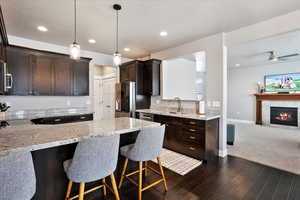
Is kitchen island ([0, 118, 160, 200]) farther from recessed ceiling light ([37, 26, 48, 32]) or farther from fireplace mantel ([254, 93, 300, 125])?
fireplace mantel ([254, 93, 300, 125])

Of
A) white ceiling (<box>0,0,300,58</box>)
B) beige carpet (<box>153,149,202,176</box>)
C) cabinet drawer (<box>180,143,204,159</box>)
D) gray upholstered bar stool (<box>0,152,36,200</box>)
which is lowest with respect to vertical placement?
beige carpet (<box>153,149,202,176</box>)

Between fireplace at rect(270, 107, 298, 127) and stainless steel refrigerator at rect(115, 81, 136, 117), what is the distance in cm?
639

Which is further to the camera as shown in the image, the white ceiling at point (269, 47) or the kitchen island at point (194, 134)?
the white ceiling at point (269, 47)

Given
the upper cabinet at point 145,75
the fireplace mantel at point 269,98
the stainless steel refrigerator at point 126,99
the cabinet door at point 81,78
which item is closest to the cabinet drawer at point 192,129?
the upper cabinet at point 145,75

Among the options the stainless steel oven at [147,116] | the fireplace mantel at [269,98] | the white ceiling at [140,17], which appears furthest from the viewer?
the fireplace mantel at [269,98]

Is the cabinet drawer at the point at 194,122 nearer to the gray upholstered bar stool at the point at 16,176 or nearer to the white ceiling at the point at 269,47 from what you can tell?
the white ceiling at the point at 269,47

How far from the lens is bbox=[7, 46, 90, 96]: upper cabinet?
315 centimetres

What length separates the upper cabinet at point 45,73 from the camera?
10.3 feet

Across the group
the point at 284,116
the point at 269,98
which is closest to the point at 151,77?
the point at 269,98

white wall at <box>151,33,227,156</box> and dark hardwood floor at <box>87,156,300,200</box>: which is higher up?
white wall at <box>151,33,227,156</box>

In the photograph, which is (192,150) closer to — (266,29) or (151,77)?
(151,77)

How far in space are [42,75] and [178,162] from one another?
Answer: 147 inches

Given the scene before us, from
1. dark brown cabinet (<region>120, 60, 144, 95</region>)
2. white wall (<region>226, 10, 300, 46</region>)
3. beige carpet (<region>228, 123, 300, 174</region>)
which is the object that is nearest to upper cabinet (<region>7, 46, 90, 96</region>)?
dark brown cabinet (<region>120, 60, 144, 95</region>)

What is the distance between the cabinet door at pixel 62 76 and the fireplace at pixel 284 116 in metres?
8.18
